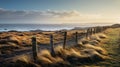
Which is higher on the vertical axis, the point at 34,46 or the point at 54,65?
the point at 34,46

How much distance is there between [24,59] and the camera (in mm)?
13719

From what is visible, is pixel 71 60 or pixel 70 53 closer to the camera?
pixel 71 60

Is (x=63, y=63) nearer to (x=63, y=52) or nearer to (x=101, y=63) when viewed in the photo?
(x=63, y=52)

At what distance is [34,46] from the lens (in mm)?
14602

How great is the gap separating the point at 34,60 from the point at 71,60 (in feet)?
11.4

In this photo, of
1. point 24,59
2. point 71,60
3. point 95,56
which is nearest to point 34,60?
point 24,59

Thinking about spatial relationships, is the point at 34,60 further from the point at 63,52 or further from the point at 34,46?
the point at 63,52

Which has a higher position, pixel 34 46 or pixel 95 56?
pixel 34 46

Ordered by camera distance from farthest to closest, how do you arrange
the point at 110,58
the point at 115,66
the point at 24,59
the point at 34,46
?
the point at 110,58, the point at 115,66, the point at 34,46, the point at 24,59

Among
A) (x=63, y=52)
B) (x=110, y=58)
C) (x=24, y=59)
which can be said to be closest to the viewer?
(x=24, y=59)

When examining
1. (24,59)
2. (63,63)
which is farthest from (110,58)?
(24,59)

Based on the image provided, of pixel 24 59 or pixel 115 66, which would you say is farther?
pixel 115 66

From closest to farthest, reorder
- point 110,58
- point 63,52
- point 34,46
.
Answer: point 34,46 → point 63,52 → point 110,58

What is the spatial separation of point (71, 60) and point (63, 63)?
5.05 feet
